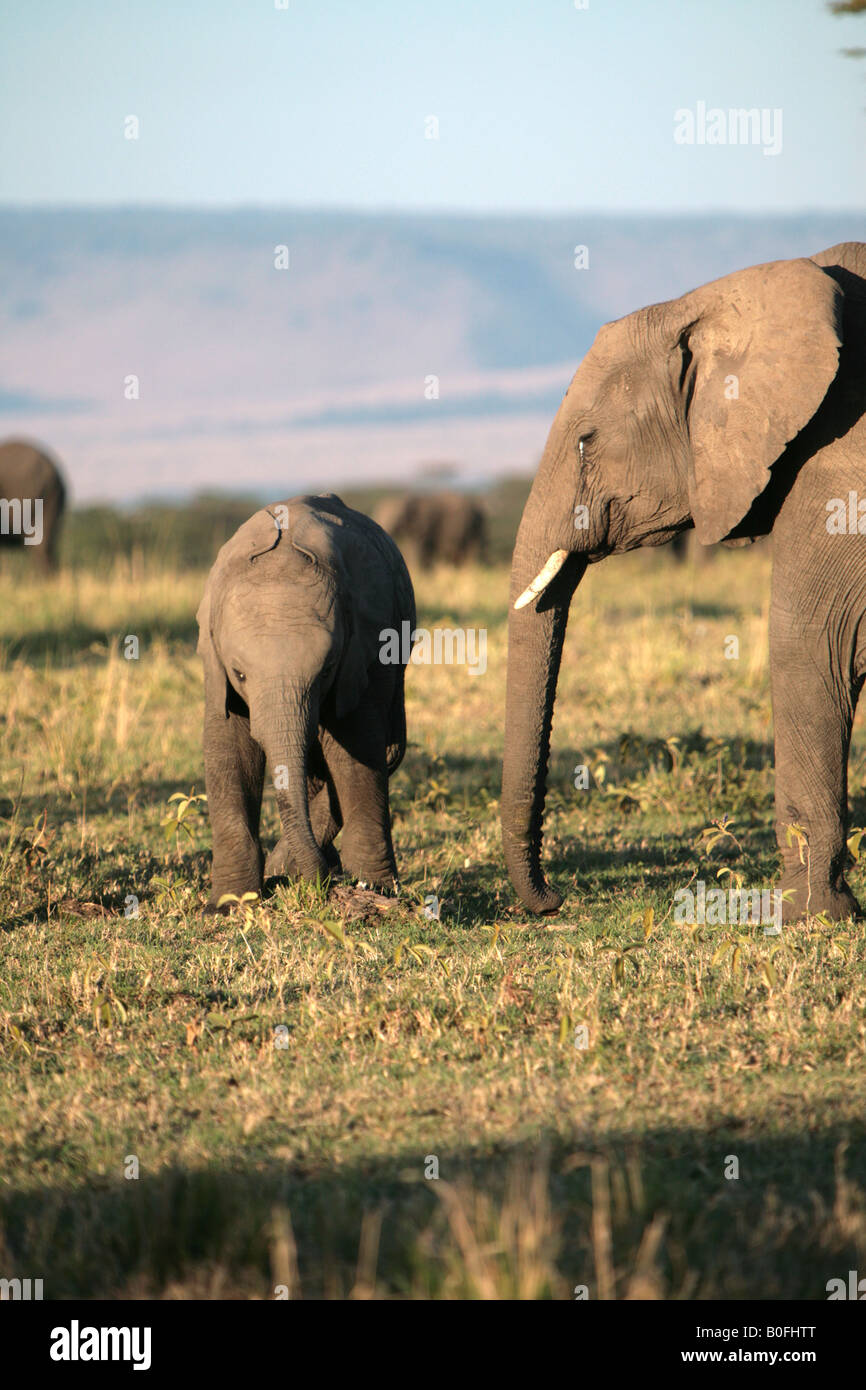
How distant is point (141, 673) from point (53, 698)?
119 cm

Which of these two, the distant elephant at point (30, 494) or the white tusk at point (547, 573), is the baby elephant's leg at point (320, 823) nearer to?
the white tusk at point (547, 573)

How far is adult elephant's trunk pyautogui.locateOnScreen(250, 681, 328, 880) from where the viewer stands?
20.8 ft

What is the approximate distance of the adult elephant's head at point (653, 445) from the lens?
616cm

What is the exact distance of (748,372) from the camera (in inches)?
245

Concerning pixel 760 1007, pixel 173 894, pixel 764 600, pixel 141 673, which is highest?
pixel 764 600

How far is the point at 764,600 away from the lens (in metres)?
19.8

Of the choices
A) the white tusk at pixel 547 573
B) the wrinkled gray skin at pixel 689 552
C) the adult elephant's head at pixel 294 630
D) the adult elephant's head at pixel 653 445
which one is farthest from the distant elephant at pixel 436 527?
the white tusk at pixel 547 573

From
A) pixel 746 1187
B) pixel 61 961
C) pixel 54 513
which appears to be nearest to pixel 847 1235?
pixel 746 1187

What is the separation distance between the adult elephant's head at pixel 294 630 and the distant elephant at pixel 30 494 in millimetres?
18153

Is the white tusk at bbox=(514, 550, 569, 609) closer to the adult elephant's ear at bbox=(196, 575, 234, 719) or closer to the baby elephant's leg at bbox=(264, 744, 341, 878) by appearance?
the adult elephant's ear at bbox=(196, 575, 234, 719)

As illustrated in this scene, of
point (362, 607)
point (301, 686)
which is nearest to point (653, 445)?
point (362, 607)

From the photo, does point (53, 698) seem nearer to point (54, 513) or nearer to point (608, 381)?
point (608, 381)

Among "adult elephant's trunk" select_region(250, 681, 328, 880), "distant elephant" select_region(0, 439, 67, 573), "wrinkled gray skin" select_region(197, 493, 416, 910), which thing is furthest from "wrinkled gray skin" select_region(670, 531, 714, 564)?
"adult elephant's trunk" select_region(250, 681, 328, 880)

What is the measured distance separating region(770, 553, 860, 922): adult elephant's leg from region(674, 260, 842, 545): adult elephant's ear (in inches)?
18.3
